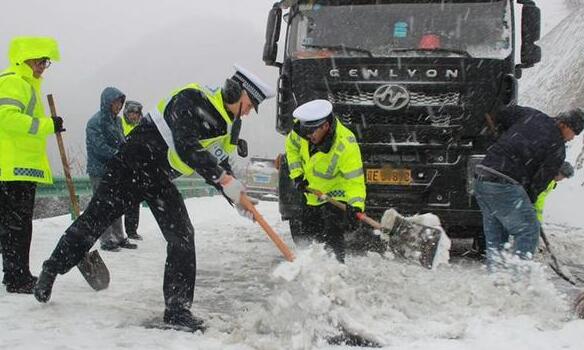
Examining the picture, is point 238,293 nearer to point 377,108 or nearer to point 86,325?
point 86,325

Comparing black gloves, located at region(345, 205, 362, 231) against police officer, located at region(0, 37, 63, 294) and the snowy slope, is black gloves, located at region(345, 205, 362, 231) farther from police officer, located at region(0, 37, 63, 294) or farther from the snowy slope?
the snowy slope

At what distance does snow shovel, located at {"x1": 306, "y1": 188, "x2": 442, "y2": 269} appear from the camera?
4355 mm

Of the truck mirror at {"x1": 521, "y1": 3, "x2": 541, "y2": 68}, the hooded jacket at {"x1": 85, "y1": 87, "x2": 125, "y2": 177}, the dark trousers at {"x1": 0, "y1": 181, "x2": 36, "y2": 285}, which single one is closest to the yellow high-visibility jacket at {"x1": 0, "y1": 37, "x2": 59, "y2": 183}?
the dark trousers at {"x1": 0, "y1": 181, "x2": 36, "y2": 285}

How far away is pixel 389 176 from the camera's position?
6.23 meters

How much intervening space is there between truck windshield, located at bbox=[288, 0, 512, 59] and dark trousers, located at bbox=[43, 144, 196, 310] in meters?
3.00

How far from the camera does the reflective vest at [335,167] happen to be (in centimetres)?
472

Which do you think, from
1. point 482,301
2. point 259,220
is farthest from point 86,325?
point 482,301

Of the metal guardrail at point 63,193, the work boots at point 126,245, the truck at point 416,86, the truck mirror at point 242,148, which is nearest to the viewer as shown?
the truck mirror at point 242,148

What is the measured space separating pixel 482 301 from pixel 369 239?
3.45 metres

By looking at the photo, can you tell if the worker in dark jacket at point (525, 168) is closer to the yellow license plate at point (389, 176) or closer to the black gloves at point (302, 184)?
the yellow license plate at point (389, 176)

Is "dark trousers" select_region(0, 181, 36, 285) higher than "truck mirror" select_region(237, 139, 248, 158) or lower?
lower

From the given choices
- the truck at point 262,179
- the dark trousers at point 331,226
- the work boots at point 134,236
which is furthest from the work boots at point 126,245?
the truck at point 262,179

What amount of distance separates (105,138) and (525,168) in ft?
14.9

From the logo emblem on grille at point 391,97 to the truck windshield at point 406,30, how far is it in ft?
1.17
